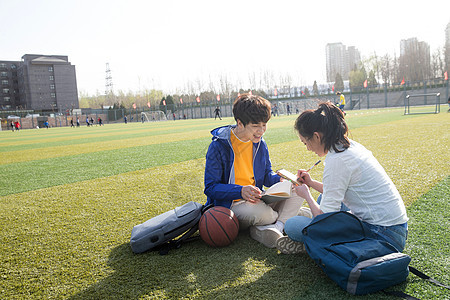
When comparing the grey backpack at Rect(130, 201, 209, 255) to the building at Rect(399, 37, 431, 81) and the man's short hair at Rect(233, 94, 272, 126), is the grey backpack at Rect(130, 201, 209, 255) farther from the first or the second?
the building at Rect(399, 37, 431, 81)

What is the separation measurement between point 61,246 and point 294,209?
2343 millimetres

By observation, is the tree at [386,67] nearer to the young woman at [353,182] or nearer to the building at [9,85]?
the young woman at [353,182]

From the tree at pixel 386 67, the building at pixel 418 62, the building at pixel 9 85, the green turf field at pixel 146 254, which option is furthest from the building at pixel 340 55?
the green turf field at pixel 146 254

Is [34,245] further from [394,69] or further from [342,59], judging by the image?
[342,59]

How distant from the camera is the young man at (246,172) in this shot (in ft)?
9.64

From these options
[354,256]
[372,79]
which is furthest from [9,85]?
[354,256]

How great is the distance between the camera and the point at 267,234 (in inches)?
118

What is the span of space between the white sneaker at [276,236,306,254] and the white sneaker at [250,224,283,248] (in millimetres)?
152

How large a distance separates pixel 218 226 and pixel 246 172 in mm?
632

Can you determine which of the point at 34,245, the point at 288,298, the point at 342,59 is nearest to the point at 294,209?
the point at 288,298

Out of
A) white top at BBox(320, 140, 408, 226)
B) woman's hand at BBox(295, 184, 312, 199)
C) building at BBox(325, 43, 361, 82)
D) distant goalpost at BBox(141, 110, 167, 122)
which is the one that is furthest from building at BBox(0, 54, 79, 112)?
white top at BBox(320, 140, 408, 226)

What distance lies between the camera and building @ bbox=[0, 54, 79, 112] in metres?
89.5

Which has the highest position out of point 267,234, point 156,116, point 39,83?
point 39,83

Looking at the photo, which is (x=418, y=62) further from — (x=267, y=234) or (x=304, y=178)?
(x=267, y=234)
